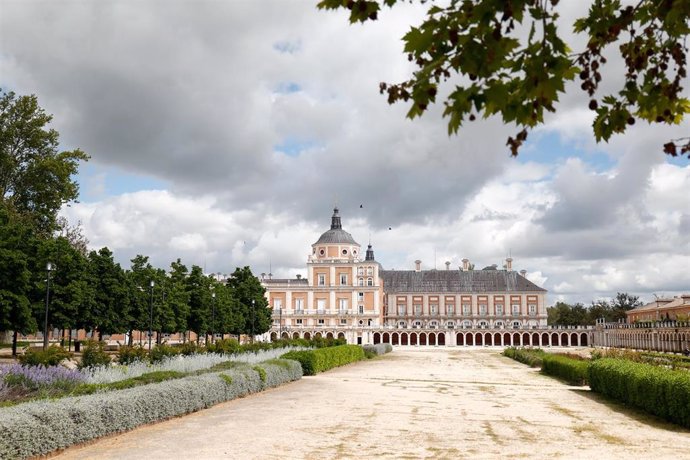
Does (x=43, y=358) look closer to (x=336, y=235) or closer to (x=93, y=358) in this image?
(x=93, y=358)

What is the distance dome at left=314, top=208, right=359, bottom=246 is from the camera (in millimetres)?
98188

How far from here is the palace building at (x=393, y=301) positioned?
95875mm

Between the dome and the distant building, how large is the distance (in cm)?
4136

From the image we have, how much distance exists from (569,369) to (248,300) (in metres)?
39.9

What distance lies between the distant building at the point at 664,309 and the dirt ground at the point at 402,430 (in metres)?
64.5

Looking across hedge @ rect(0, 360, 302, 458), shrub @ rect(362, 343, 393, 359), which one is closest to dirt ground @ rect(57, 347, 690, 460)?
hedge @ rect(0, 360, 302, 458)

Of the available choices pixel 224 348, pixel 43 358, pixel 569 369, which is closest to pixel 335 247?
pixel 224 348

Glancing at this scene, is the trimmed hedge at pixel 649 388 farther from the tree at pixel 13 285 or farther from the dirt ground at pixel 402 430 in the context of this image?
the tree at pixel 13 285

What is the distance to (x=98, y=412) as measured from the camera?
11602 mm

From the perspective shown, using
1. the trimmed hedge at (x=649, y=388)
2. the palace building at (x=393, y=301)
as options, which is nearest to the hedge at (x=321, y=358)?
the trimmed hedge at (x=649, y=388)

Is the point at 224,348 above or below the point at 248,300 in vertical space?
below

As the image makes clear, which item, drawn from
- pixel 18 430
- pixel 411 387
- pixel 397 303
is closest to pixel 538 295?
pixel 397 303

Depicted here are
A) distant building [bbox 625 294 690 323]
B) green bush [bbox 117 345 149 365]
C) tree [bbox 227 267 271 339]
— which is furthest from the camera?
distant building [bbox 625 294 690 323]

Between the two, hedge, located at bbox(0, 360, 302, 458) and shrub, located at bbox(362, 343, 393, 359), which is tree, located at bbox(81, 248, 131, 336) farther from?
hedge, located at bbox(0, 360, 302, 458)
